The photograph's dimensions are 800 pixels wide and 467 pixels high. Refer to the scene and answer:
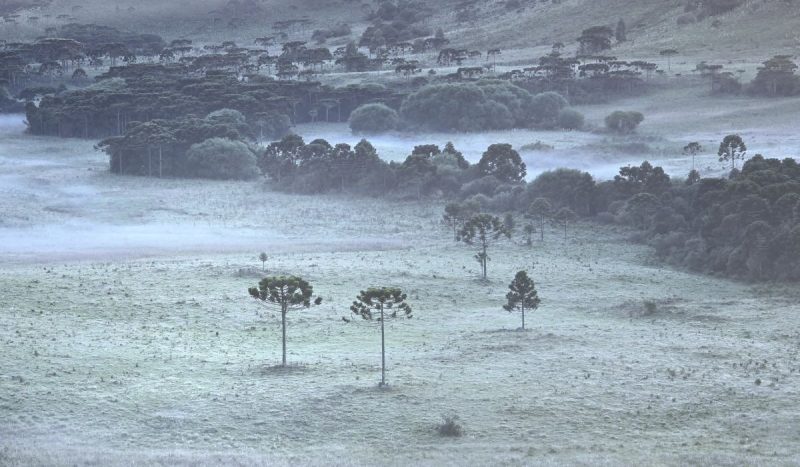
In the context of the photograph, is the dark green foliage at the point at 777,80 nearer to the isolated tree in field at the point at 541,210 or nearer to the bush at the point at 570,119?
the bush at the point at 570,119

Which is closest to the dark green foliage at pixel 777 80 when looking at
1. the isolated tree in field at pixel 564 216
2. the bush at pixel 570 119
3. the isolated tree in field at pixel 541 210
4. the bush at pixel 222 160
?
the bush at pixel 570 119

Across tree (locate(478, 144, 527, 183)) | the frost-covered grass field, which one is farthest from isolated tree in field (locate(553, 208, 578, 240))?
tree (locate(478, 144, 527, 183))

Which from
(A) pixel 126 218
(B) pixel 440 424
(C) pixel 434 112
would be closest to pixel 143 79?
(C) pixel 434 112

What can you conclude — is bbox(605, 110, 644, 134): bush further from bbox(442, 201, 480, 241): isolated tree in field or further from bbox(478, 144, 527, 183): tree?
bbox(442, 201, 480, 241): isolated tree in field

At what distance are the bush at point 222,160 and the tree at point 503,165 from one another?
29567mm

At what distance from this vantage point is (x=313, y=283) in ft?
224

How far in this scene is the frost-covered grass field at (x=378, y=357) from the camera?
38844 mm

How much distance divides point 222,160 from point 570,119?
1921 inches

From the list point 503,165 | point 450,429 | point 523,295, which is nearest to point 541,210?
point 503,165

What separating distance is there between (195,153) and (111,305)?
64.0 meters

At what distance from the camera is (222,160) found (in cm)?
12156

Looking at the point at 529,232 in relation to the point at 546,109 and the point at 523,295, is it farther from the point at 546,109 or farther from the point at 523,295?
the point at 546,109

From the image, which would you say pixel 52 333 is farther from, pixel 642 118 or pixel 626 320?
pixel 642 118

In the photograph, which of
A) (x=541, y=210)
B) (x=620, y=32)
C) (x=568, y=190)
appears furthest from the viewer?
(x=620, y=32)
